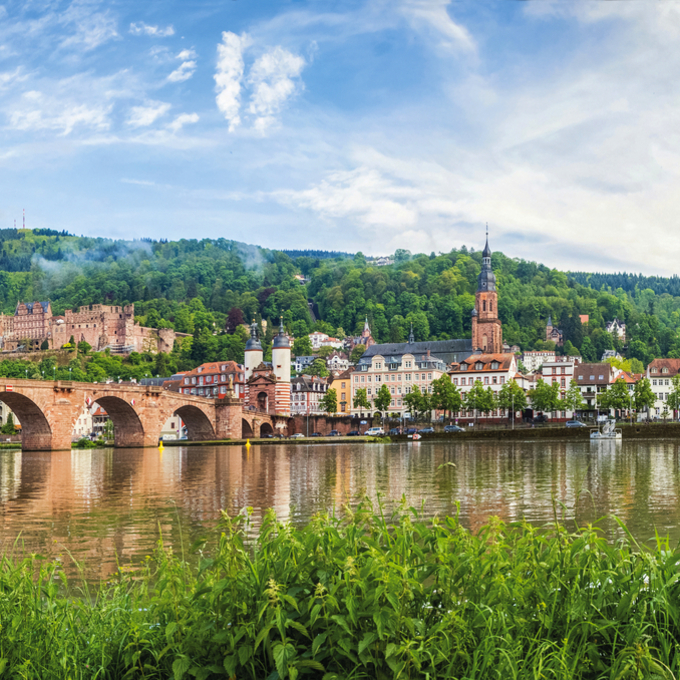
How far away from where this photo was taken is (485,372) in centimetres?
10581

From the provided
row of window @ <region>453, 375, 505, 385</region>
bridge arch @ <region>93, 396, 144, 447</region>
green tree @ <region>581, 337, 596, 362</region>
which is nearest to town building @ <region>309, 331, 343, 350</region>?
green tree @ <region>581, 337, 596, 362</region>

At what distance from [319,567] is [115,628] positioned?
162 centimetres

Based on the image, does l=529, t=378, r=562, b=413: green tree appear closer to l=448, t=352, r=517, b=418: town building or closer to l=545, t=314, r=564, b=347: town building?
l=448, t=352, r=517, b=418: town building

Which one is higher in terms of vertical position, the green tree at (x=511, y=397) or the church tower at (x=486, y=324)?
the church tower at (x=486, y=324)

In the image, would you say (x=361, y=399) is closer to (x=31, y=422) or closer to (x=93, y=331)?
(x=31, y=422)

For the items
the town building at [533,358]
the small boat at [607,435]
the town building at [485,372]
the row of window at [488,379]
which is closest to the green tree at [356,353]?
the town building at [533,358]

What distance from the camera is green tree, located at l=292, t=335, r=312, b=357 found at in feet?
553

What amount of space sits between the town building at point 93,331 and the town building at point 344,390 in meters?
69.9

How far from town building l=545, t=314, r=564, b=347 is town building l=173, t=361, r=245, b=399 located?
7537 centimetres

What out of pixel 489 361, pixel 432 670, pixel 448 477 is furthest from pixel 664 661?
pixel 489 361

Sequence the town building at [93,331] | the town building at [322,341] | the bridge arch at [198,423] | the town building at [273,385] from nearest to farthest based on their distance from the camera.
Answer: the bridge arch at [198,423] < the town building at [273,385] < the town building at [93,331] < the town building at [322,341]

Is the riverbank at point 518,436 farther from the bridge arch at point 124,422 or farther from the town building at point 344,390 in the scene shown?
the town building at point 344,390

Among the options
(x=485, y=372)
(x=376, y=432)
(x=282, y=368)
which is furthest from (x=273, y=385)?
(x=485, y=372)

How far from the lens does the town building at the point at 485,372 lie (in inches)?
4099
